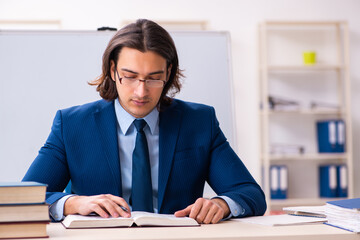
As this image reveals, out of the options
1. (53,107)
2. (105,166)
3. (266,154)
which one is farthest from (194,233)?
(266,154)

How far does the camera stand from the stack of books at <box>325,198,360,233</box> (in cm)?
119

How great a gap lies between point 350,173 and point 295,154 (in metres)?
0.54

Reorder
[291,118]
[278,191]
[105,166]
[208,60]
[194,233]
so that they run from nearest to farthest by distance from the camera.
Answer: [194,233]
[105,166]
[208,60]
[278,191]
[291,118]

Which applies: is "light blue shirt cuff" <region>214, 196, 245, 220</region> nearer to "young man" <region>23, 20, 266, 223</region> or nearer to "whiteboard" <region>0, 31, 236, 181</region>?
"young man" <region>23, 20, 266, 223</region>

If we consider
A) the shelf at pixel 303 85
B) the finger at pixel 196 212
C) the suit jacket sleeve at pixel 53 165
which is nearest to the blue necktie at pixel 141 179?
the suit jacket sleeve at pixel 53 165

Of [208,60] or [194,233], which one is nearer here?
[194,233]

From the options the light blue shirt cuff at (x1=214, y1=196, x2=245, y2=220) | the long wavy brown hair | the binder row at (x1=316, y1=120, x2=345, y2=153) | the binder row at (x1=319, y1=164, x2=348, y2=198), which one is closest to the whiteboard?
the long wavy brown hair

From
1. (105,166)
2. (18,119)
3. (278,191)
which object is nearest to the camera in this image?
(105,166)

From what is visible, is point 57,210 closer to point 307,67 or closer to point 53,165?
point 53,165

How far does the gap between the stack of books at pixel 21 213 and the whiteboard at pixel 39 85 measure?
53.5 inches

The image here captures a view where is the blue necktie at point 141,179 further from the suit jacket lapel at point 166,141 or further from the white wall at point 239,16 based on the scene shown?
the white wall at point 239,16

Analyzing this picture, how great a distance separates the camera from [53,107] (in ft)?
8.10

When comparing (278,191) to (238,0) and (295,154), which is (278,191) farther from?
(238,0)

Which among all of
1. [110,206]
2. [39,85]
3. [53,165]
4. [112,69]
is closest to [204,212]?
[110,206]
